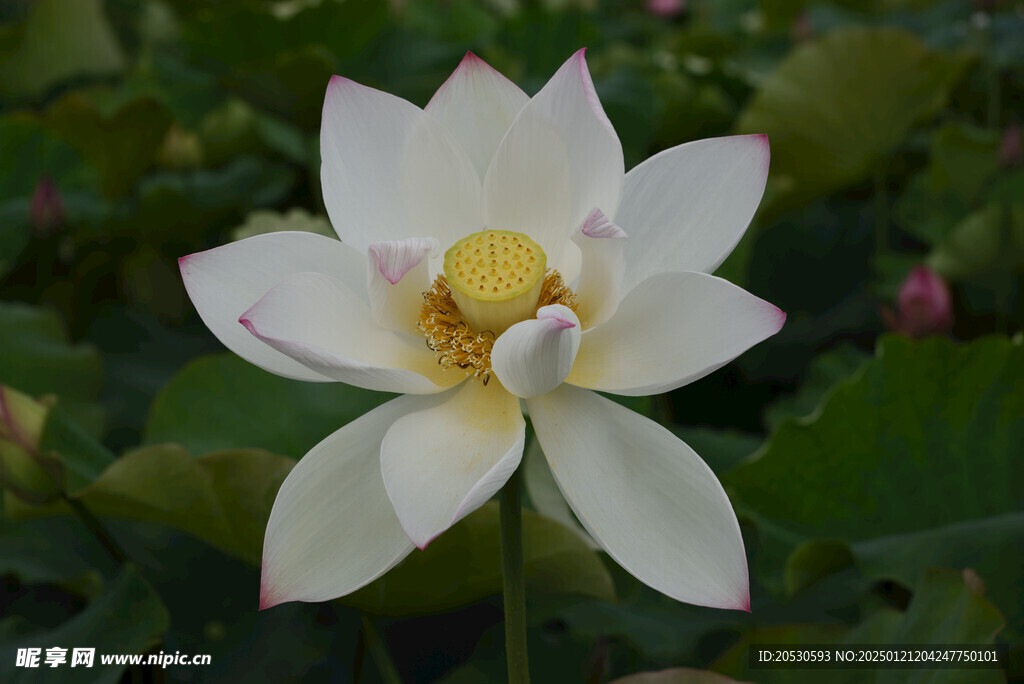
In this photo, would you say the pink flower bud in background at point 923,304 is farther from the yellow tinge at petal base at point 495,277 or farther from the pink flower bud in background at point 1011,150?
the yellow tinge at petal base at point 495,277

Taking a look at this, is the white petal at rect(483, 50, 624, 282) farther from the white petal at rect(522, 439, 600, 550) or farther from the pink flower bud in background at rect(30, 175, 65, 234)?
the pink flower bud in background at rect(30, 175, 65, 234)

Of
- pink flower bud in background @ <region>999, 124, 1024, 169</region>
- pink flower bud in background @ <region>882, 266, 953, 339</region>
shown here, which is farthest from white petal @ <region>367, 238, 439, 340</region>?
pink flower bud in background @ <region>999, 124, 1024, 169</region>

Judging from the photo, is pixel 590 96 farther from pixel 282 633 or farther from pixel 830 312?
pixel 830 312

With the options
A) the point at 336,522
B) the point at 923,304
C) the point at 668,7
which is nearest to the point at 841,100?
the point at 923,304

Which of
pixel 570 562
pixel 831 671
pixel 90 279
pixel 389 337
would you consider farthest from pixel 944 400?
pixel 90 279

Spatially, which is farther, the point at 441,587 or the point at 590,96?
the point at 441,587

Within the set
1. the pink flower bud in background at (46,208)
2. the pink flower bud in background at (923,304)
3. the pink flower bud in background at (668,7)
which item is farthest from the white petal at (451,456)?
the pink flower bud in background at (668,7)

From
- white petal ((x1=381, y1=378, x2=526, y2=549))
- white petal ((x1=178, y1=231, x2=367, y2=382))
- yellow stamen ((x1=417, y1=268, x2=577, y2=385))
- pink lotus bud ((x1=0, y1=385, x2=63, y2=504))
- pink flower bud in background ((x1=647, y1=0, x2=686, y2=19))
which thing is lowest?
pink flower bud in background ((x1=647, y1=0, x2=686, y2=19))
